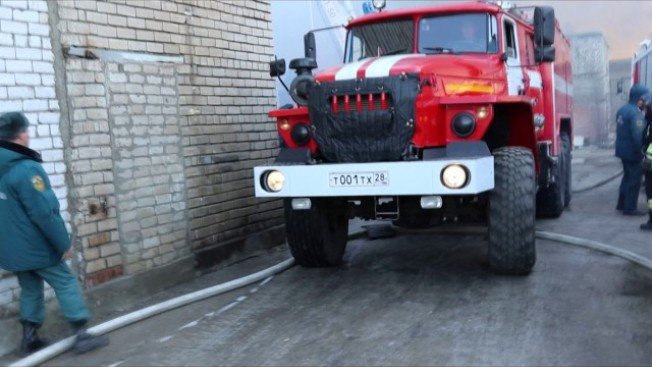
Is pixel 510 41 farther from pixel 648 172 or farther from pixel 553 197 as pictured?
pixel 553 197

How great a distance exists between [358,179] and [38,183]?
232 centimetres

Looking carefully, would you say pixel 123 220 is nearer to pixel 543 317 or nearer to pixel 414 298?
pixel 414 298

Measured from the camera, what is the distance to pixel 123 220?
5676mm

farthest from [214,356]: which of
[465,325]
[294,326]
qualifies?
[465,325]

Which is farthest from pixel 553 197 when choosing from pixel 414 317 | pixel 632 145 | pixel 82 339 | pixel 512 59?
pixel 82 339

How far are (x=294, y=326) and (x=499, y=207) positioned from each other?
194 cm

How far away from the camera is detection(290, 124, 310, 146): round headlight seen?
5.84 metres

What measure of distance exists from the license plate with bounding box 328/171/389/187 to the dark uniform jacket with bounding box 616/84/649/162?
5.32 m

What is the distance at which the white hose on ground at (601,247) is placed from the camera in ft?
19.9

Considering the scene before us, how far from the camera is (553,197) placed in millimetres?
8758

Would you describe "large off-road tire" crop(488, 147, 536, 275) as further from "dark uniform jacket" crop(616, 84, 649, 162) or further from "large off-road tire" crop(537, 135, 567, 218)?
"dark uniform jacket" crop(616, 84, 649, 162)

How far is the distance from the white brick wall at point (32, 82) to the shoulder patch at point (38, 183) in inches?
31.5

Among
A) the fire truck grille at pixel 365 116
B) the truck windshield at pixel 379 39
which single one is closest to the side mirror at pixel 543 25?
the truck windshield at pixel 379 39

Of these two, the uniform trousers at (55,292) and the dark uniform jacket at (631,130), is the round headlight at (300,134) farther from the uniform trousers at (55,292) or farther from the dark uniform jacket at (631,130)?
the dark uniform jacket at (631,130)
